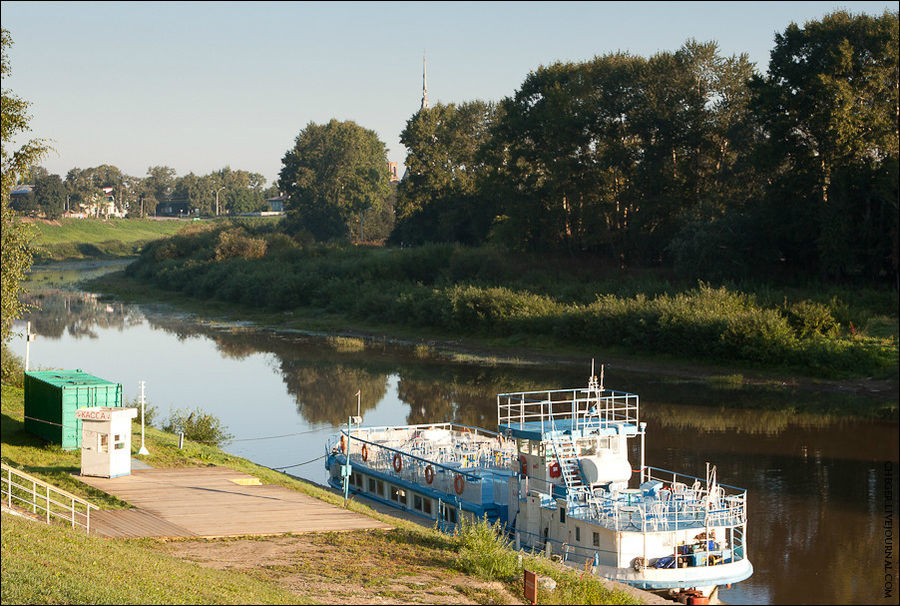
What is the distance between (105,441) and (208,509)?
4.36 m

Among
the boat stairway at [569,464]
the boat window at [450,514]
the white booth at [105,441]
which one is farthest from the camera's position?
the boat window at [450,514]

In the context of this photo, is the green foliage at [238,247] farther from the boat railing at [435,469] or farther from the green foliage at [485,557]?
the green foliage at [485,557]

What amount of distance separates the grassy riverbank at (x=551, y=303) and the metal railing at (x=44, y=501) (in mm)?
34415

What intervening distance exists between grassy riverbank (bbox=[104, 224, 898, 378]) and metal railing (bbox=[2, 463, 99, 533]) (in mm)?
34415

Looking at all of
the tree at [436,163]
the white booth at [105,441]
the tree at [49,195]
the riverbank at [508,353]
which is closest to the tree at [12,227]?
the white booth at [105,441]

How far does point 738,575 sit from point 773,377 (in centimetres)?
2718

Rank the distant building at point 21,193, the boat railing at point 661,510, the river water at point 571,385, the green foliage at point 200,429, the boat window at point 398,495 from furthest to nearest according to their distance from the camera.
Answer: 1. the distant building at point 21,193
2. the green foliage at point 200,429
3. the boat window at point 398,495
4. the river water at point 571,385
5. the boat railing at point 661,510

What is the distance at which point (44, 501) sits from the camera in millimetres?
21516

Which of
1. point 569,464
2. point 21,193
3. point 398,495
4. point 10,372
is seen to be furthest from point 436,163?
point 569,464

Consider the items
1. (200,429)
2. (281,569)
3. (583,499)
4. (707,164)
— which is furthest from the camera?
(707,164)

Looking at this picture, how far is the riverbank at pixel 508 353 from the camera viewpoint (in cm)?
4172

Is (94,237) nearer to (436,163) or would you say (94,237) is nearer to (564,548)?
(436,163)

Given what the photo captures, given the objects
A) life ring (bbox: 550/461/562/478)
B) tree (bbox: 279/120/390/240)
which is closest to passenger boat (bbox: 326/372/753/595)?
life ring (bbox: 550/461/562/478)

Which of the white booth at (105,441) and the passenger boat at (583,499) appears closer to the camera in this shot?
the passenger boat at (583,499)
